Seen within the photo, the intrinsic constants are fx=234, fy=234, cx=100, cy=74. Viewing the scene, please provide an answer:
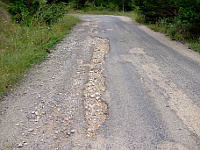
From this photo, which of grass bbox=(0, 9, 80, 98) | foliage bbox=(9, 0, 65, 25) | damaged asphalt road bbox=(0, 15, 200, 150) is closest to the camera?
damaged asphalt road bbox=(0, 15, 200, 150)

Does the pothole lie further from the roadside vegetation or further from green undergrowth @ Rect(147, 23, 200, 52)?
the roadside vegetation

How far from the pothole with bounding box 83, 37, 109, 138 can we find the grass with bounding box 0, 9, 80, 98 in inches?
64.4

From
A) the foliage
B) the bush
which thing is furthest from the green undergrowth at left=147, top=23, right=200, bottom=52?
the foliage

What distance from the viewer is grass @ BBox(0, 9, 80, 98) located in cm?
533

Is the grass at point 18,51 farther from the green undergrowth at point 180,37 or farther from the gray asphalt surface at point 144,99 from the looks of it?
the green undergrowth at point 180,37

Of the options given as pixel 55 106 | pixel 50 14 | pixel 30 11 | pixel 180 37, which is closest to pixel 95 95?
pixel 55 106

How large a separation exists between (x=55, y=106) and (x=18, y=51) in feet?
11.5

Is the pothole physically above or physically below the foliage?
below

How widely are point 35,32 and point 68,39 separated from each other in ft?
4.47

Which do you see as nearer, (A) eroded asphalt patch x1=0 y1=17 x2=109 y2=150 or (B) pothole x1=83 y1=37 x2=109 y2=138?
(A) eroded asphalt patch x1=0 y1=17 x2=109 y2=150

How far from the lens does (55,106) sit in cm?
407

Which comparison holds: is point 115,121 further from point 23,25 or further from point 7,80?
point 23,25

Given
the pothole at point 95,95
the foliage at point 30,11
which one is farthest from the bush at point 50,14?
the pothole at point 95,95

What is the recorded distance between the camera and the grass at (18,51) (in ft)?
17.5
